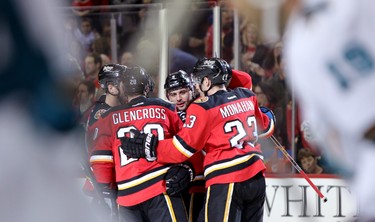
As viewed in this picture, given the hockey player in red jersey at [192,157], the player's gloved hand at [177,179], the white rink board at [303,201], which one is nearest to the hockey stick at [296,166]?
the white rink board at [303,201]

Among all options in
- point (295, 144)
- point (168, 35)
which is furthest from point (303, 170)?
point (168, 35)

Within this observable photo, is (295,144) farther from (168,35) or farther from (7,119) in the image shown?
(7,119)

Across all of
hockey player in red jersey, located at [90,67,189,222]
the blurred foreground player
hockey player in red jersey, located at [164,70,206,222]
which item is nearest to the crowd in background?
hockey player in red jersey, located at [164,70,206,222]

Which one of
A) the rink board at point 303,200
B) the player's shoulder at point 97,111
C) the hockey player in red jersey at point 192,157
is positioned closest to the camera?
the hockey player in red jersey at point 192,157

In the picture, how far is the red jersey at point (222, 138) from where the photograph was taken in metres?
4.89

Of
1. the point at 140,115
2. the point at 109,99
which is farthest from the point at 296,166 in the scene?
the point at 140,115

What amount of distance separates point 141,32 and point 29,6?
Result: 19.0ft

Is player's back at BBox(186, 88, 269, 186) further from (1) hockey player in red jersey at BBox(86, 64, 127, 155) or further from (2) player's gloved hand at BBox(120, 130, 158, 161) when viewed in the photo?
(1) hockey player in red jersey at BBox(86, 64, 127, 155)

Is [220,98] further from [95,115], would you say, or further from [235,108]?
[95,115]

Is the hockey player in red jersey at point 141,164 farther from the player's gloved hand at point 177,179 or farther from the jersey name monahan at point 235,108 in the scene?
the jersey name monahan at point 235,108

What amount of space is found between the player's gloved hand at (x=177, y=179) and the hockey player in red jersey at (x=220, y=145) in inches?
4.1

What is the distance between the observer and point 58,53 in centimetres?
132

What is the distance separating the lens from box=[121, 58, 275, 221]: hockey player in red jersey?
194 inches

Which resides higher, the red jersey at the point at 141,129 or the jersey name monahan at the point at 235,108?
the jersey name monahan at the point at 235,108
